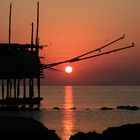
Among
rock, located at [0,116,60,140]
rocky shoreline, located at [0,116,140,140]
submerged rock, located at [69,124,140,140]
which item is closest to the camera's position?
rock, located at [0,116,60,140]

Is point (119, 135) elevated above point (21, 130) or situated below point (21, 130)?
below

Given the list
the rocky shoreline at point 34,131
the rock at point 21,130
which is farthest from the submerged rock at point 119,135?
the rock at point 21,130

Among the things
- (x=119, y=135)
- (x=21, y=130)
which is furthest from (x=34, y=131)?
(x=119, y=135)

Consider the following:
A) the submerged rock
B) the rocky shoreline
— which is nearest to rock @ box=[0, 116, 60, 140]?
the rocky shoreline

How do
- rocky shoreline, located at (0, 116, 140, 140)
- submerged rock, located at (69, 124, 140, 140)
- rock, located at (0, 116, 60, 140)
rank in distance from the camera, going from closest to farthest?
rock, located at (0, 116, 60, 140), rocky shoreline, located at (0, 116, 140, 140), submerged rock, located at (69, 124, 140, 140)

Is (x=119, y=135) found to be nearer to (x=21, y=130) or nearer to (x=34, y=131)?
(x=34, y=131)

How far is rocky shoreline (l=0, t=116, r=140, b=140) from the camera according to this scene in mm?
24016

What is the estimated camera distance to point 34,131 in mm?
24672

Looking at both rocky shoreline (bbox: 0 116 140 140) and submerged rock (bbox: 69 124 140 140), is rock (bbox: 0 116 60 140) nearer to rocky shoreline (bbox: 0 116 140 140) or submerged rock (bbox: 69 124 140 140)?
rocky shoreline (bbox: 0 116 140 140)

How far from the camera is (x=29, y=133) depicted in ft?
79.2

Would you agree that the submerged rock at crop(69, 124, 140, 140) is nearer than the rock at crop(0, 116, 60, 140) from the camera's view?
No

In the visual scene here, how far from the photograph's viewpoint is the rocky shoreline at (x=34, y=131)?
24016 mm

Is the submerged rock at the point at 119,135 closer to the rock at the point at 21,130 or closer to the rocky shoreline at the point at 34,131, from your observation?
the rocky shoreline at the point at 34,131

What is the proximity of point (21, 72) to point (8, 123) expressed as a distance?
139 ft
